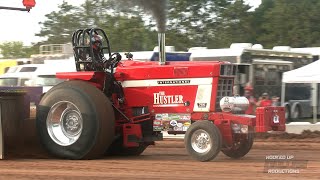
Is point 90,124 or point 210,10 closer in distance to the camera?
point 90,124

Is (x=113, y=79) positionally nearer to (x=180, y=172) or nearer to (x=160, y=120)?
(x=160, y=120)

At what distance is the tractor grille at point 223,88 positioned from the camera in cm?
969

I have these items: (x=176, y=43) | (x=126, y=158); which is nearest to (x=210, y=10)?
(x=176, y=43)

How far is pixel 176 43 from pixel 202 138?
96.6ft

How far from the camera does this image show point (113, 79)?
1012cm

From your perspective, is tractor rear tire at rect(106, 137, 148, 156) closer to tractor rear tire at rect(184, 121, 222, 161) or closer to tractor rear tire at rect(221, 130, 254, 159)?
tractor rear tire at rect(184, 121, 222, 161)

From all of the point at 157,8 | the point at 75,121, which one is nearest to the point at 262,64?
the point at 157,8

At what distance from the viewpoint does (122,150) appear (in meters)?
10.8

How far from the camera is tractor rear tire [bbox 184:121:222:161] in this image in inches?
364

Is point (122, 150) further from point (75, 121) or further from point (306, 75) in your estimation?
point (306, 75)

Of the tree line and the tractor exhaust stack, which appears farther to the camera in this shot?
the tree line

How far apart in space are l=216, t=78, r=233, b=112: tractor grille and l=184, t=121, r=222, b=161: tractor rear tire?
47 centimetres

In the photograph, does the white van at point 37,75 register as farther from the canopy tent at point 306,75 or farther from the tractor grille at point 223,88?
the tractor grille at point 223,88

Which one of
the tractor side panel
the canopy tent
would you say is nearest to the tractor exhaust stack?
the tractor side panel
